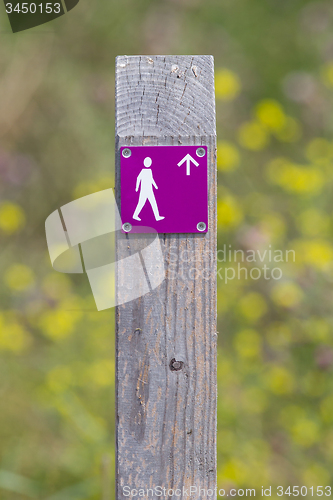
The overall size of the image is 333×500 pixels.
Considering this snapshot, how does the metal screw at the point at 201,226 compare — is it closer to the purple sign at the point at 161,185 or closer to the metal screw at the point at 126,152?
the purple sign at the point at 161,185

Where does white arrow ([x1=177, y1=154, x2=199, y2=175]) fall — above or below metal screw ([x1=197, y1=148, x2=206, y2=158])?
below

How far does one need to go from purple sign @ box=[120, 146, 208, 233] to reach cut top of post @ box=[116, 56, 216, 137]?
0.04 meters

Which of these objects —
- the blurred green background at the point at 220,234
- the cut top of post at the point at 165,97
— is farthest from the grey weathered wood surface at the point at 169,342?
the blurred green background at the point at 220,234

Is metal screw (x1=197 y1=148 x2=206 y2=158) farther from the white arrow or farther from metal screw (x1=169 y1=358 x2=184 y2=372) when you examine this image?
metal screw (x1=169 y1=358 x2=184 y2=372)

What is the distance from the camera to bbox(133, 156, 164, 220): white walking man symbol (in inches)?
27.8

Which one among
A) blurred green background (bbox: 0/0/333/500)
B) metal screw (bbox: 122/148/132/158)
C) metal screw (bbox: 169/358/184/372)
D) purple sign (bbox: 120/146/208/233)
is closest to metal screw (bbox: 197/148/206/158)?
purple sign (bbox: 120/146/208/233)

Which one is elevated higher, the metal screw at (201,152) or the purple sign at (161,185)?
the metal screw at (201,152)

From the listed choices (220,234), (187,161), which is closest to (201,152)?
(187,161)

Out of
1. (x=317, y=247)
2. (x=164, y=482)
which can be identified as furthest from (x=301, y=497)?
(x=164, y=482)

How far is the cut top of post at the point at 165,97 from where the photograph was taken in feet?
2.37

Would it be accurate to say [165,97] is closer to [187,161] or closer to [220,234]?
[187,161]

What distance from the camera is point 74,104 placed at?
2.62 m

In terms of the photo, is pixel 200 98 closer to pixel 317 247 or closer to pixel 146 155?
pixel 146 155

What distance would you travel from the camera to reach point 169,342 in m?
0.72
